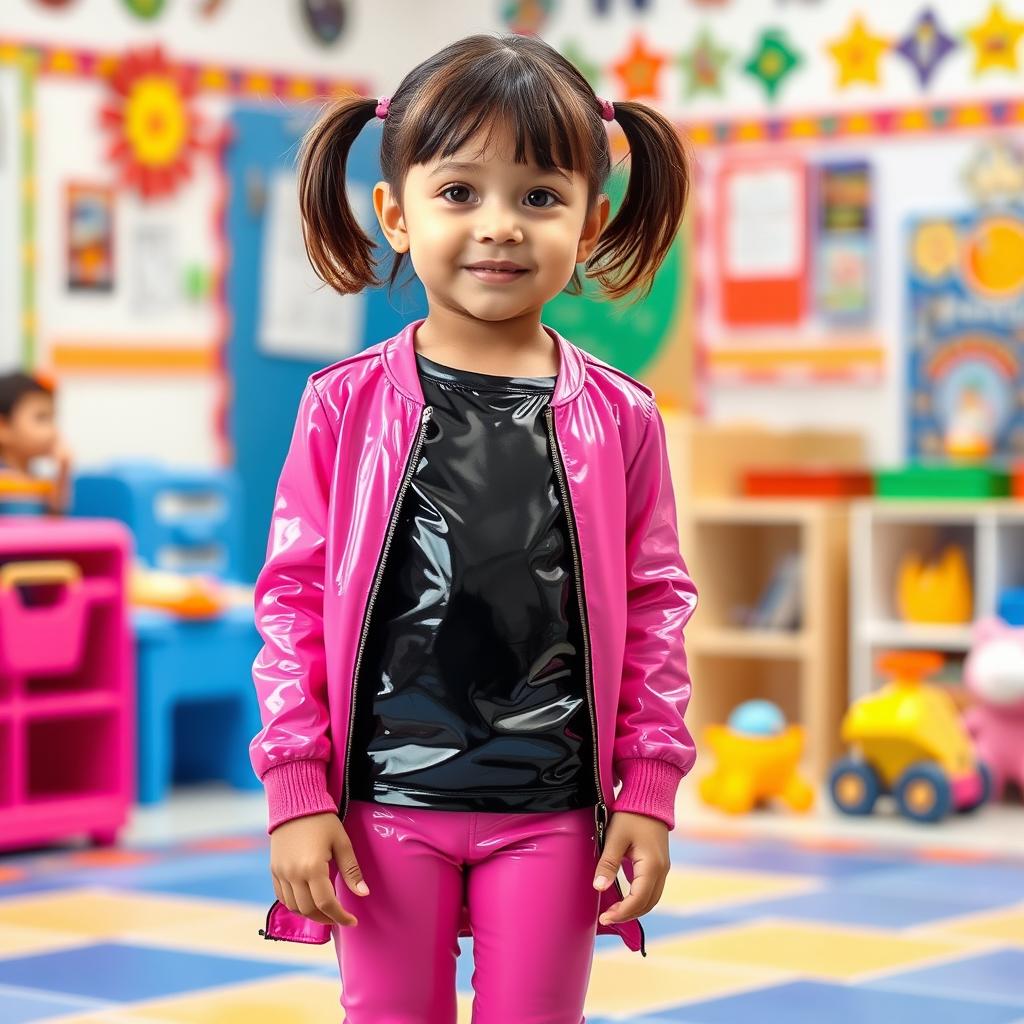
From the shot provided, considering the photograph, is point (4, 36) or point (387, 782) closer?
point (387, 782)

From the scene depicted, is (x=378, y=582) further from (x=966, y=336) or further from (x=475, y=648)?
(x=966, y=336)

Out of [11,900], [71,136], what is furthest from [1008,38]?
[11,900]

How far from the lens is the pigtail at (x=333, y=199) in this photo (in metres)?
1.54

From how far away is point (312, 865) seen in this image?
1.39m

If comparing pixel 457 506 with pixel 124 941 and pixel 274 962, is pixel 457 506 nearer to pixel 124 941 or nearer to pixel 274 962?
pixel 274 962

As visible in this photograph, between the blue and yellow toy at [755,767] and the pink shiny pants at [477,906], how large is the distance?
97.1 inches

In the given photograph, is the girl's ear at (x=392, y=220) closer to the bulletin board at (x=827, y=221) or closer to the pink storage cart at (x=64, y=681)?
the pink storage cart at (x=64, y=681)

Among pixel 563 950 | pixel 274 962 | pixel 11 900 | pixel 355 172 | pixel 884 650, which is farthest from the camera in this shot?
pixel 355 172

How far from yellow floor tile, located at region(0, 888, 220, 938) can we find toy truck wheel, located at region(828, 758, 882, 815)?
1.35 m

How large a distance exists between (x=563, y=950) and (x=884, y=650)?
122 inches

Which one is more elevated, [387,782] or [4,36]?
[4,36]

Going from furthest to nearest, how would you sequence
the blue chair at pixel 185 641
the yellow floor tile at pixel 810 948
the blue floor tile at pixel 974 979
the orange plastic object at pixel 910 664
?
the blue chair at pixel 185 641 → the orange plastic object at pixel 910 664 → the yellow floor tile at pixel 810 948 → the blue floor tile at pixel 974 979

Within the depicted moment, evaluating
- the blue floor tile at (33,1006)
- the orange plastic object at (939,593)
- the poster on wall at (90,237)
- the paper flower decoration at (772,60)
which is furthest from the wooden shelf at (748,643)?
the blue floor tile at (33,1006)

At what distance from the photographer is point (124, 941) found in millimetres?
2779
